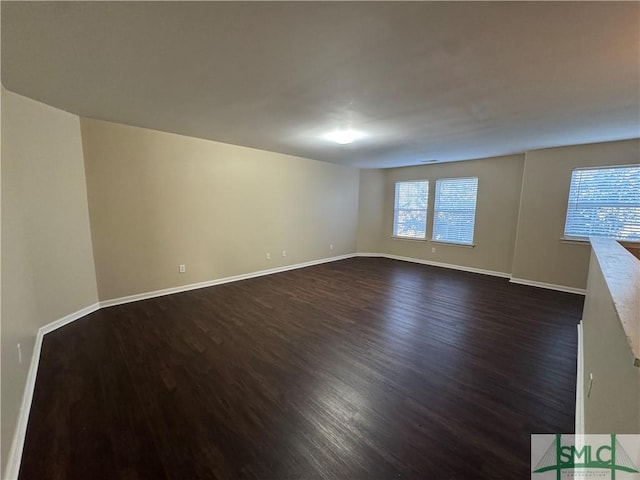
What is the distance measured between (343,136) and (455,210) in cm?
368

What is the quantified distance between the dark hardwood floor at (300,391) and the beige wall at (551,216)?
117 centimetres

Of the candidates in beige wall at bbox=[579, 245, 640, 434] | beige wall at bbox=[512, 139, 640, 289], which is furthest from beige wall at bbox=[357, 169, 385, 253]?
beige wall at bbox=[579, 245, 640, 434]

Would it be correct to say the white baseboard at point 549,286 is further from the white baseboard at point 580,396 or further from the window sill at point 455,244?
the white baseboard at point 580,396

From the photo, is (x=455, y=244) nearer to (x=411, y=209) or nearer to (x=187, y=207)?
(x=411, y=209)

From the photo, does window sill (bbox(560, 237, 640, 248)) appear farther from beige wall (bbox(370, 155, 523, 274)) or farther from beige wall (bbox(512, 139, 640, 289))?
beige wall (bbox(370, 155, 523, 274))

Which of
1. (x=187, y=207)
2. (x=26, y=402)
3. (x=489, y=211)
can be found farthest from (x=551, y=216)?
(x=26, y=402)

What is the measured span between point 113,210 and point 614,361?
463 centimetres

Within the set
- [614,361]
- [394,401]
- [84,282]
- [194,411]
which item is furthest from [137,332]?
[614,361]

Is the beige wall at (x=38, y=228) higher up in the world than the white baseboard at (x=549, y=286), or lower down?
higher up

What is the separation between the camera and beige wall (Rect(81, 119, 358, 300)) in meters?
3.38

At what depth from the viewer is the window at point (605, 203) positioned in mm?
3884

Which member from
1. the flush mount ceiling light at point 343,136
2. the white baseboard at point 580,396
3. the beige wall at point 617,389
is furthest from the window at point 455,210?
the beige wall at point 617,389

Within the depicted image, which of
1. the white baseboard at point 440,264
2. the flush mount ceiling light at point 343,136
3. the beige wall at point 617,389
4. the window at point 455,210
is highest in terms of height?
the flush mount ceiling light at point 343,136

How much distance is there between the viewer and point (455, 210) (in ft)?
19.6
